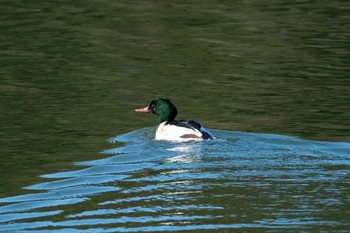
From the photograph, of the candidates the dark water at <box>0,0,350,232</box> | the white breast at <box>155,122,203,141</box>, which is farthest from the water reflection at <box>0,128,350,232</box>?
the white breast at <box>155,122,203,141</box>

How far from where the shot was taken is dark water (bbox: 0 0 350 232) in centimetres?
1145

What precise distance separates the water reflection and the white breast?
320mm

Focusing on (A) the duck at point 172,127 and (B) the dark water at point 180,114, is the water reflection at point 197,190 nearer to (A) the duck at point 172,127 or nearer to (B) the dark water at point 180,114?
(B) the dark water at point 180,114

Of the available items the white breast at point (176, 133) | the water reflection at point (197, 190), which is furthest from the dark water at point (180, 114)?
the white breast at point (176, 133)

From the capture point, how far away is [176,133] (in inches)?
647

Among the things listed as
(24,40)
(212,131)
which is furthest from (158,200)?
(24,40)

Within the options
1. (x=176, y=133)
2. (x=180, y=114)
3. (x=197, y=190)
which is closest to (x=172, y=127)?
(x=176, y=133)

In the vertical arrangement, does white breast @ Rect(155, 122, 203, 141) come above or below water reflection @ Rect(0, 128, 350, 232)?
above

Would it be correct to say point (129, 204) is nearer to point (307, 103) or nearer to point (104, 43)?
point (307, 103)

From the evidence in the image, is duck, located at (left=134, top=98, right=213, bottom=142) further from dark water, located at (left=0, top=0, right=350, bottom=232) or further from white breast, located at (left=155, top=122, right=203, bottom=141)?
dark water, located at (left=0, top=0, right=350, bottom=232)

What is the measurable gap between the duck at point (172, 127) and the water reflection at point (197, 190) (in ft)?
1.10

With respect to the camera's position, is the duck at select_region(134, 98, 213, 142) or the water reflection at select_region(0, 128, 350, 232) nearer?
the water reflection at select_region(0, 128, 350, 232)

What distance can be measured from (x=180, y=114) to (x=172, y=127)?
8.14 feet

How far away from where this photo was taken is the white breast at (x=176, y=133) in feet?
52.5
